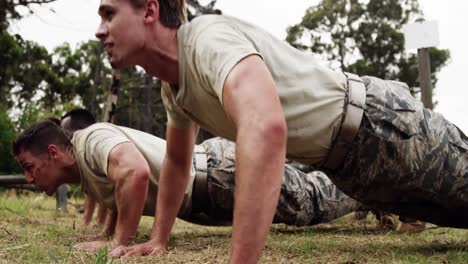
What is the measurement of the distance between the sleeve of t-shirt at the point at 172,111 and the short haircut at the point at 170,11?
0.98ft

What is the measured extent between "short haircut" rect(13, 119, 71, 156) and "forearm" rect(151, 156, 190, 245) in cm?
97

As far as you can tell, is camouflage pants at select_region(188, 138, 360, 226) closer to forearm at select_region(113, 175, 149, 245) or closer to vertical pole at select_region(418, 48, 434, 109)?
forearm at select_region(113, 175, 149, 245)

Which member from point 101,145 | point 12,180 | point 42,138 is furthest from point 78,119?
point 12,180

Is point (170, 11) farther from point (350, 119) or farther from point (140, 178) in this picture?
point (140, 178)

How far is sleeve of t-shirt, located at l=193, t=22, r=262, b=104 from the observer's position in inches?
62.2

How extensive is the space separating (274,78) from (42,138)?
192cm

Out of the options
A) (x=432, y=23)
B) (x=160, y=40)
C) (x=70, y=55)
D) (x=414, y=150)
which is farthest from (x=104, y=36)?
(x=70, y=55)

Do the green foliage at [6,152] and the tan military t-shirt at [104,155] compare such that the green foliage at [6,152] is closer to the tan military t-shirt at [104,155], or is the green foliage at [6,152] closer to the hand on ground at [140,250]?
the tan military t-shirt at [104,155]

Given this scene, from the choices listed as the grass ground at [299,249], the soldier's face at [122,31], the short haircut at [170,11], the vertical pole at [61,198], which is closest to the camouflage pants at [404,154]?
the grass ground at [299,249]

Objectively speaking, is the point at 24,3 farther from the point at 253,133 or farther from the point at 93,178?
the point at 253,133

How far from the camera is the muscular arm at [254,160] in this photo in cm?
139

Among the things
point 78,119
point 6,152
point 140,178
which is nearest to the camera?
point 140,178

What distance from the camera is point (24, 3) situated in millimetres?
7176

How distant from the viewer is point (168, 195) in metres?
2.72
